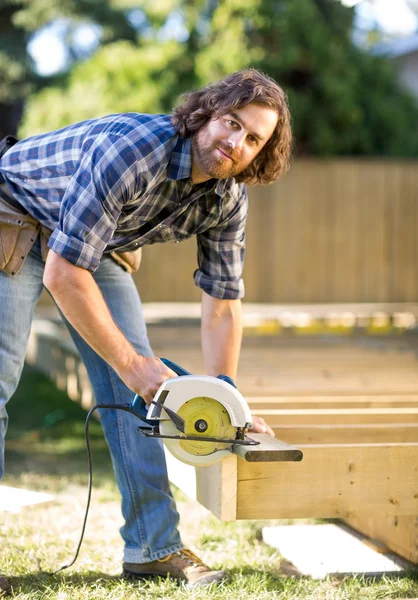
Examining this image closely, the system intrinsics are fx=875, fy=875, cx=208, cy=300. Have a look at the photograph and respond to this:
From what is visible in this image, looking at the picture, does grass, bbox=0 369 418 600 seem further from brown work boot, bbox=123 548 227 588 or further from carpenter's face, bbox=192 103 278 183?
carpenter's face, bbox=192 103 278 183

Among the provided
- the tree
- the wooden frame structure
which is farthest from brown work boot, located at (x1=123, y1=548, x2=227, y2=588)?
the tree

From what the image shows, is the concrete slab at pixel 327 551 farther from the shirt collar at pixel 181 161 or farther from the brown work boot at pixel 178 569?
the shirt collar at pixel 181 161

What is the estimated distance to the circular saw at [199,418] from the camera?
2.39 meters

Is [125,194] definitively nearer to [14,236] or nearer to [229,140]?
[229,140]

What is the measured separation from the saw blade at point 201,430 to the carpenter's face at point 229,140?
26.2 inches

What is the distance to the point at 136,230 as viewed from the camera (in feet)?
9.01

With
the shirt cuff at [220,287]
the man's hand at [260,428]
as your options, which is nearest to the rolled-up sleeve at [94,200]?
the shirt cuff at [220,287]

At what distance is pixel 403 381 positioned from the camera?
4.82 metres

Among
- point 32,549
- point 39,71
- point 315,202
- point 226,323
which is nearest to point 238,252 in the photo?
point 226,323

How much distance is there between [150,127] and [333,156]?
959 cm

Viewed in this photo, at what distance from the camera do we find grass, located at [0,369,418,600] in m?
2.76

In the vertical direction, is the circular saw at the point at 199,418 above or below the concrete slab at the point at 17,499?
above

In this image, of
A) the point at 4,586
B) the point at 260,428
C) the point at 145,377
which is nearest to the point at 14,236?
the point at 145,377

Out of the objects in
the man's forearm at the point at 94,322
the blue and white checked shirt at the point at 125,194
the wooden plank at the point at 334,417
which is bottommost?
the wooden plank at the point at 334,417
